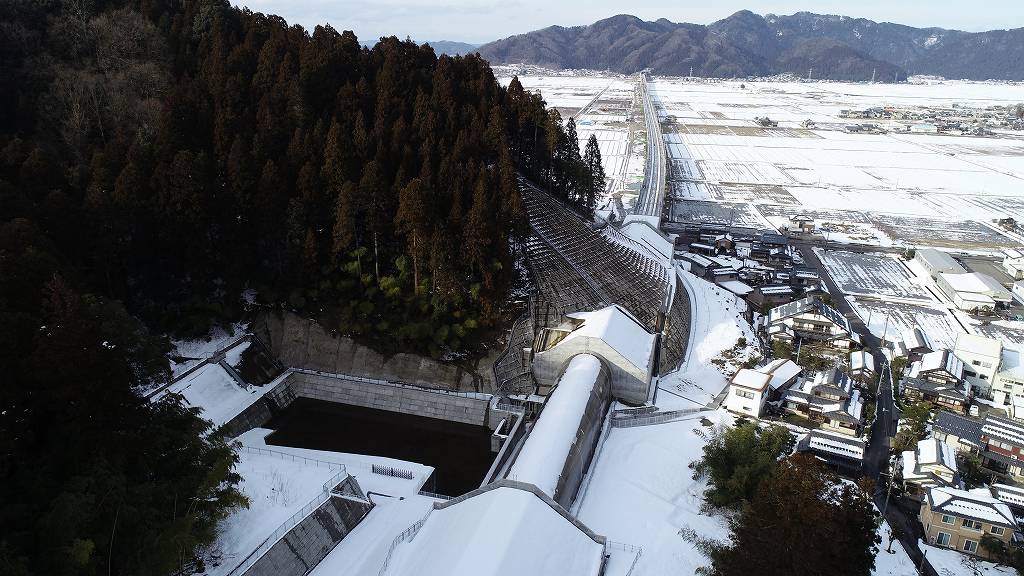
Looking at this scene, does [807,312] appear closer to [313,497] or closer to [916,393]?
[916,393]

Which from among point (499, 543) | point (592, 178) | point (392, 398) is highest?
point (592, 178)

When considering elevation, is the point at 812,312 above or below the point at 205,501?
below

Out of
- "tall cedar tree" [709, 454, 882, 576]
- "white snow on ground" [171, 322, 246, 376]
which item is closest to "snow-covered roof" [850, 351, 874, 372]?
"tall cedar tree" [709, 454, 882, 576]

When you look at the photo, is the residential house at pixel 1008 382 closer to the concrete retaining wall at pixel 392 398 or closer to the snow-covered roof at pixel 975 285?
the snow-covered roof at pixel 975 285

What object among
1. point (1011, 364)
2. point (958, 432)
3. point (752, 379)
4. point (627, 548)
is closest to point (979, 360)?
point (1011, 364)

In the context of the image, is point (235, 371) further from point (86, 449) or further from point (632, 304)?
point (632, 304)

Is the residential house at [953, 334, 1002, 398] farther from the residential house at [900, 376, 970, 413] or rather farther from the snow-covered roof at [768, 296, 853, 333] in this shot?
the snow-covered roof at [768, 296, 853, 333]

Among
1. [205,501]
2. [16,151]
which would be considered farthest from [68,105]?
[205,501]
